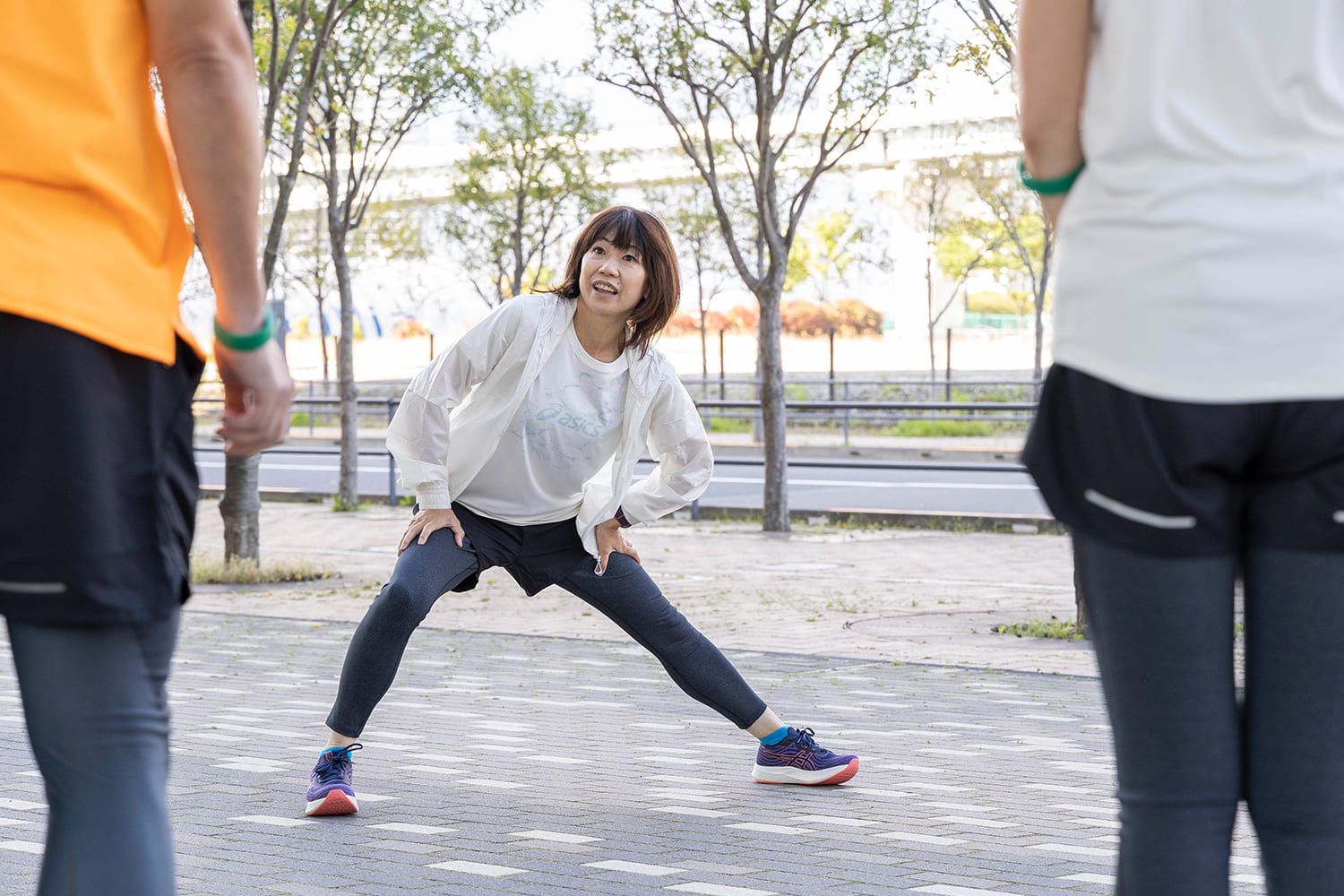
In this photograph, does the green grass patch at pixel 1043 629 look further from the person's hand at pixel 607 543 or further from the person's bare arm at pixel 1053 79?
the person's bare arm at pixel 1053 79

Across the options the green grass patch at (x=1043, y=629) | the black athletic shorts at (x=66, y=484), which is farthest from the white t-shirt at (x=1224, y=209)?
the green grass patch at (x=1043, y=629)

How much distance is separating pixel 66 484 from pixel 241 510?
35.9 ft

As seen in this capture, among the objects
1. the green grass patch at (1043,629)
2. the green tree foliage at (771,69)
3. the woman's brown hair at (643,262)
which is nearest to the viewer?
the woman's brown hair at (643,262)

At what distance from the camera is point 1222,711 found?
1.89m

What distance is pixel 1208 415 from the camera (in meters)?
1.84

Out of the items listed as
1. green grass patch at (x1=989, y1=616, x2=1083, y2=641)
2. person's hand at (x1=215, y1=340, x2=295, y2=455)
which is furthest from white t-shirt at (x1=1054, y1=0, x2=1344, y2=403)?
green grass patch at (x1=989, y1=616, x2=1083, y2=641)

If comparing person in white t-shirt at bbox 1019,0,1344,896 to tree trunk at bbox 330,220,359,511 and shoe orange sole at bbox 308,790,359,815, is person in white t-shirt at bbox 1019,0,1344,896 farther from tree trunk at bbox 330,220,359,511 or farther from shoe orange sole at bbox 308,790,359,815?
tree trunk at bbox 330,220,359,511

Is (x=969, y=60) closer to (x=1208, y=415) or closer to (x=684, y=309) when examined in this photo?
(x=1208, y=415)

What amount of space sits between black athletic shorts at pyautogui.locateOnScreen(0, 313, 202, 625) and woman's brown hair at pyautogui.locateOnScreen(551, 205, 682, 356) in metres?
3.38

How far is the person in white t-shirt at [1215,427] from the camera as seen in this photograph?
184 cm

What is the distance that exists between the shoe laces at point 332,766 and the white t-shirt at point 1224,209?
3350mm

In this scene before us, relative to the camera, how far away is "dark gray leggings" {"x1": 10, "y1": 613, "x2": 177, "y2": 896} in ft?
6.34

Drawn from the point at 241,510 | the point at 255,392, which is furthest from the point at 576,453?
the point at 241,510

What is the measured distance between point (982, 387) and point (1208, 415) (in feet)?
110
